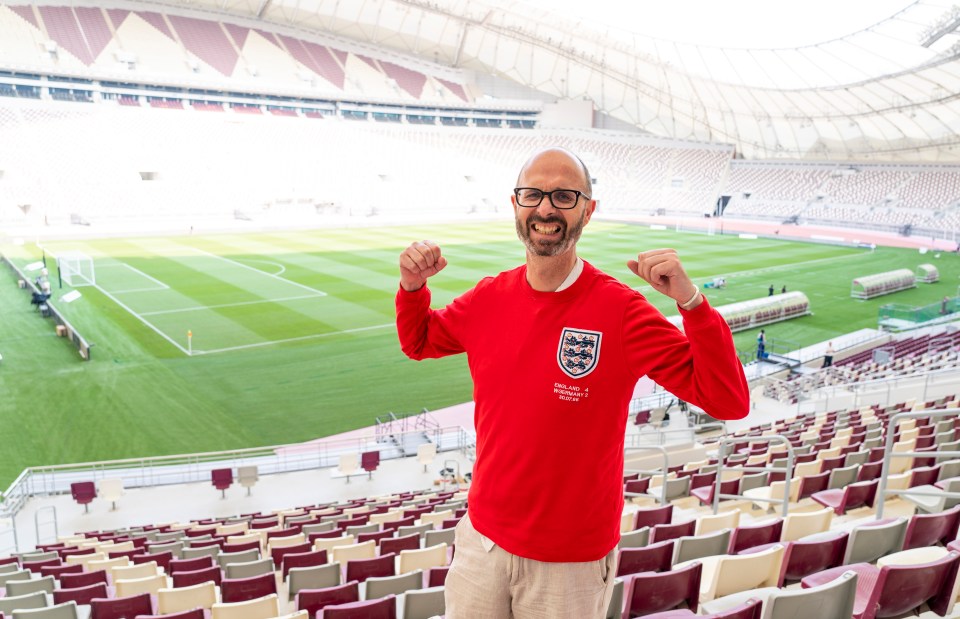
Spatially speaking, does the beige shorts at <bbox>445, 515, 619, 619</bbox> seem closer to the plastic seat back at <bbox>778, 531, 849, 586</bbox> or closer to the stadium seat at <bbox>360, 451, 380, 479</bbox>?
the plastic seat back at <bbox>778, 531, 849, 586</bbox>

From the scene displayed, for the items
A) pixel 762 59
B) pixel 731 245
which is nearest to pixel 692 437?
pixel 731 245

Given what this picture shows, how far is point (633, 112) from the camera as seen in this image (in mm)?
91312

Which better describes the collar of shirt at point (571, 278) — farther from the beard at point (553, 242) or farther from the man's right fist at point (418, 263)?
the man's right fist at point (418, 263)

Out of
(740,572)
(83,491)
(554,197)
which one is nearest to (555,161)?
(554,197)

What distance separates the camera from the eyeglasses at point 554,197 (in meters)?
2.55

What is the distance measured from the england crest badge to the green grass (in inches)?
613

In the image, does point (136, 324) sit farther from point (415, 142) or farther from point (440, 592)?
point (415, 142)

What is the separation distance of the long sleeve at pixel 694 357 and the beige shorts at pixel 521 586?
719mm

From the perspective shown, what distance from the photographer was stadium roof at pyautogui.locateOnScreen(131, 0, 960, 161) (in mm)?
50562

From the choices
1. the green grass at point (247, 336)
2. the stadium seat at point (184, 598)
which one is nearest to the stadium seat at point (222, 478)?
the green grass at point (247, 336)

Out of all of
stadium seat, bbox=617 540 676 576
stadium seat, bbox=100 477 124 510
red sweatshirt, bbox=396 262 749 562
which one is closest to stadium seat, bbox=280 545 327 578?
stadium seat, bbox=617 540 676 576

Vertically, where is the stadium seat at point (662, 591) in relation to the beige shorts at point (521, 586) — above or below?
below

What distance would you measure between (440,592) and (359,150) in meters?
75.9

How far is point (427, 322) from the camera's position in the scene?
3.04m
